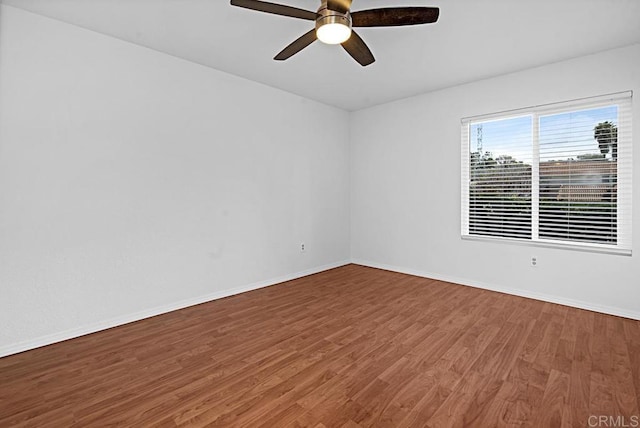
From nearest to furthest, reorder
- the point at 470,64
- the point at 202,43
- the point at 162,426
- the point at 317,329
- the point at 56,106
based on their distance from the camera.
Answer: the point at 162,426 < the point at 56,106 < the point at 317,329 < the point at 202,43 < the point at 470,64

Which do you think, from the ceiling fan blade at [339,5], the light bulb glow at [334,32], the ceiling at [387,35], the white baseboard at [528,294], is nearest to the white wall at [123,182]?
the ceiling at [387,35]

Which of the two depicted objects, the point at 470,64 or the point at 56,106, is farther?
the point at 470,64

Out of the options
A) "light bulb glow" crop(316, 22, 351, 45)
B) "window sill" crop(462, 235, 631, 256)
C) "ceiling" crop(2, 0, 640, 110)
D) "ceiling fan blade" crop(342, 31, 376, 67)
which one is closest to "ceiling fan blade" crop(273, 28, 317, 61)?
"light bulb glow" crop(316, 22, 351, 45)

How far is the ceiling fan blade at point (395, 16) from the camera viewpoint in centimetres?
195

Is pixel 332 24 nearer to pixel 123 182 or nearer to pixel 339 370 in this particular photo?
pixel 339 370

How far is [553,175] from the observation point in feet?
12.2

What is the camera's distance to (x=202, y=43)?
3148 mm

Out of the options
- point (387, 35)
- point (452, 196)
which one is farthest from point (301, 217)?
point (387, 35)

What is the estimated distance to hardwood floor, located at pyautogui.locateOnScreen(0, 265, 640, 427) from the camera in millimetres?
1809

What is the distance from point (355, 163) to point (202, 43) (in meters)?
3.29

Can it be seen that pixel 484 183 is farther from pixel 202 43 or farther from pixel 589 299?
pixel 202 43

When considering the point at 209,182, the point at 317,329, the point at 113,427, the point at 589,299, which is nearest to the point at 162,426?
the point at 113,427

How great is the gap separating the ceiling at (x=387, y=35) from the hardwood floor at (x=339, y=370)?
2833 millimetres
